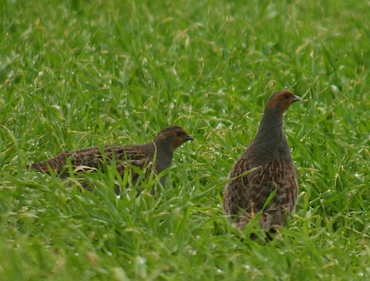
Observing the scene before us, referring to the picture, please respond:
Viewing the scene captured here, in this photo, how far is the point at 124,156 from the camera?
7020 millimetres

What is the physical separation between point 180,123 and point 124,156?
123cm

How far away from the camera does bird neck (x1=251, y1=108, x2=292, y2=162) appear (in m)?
6.71

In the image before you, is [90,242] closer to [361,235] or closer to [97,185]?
[97,185]

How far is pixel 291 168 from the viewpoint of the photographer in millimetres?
6660

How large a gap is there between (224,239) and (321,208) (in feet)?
4.04

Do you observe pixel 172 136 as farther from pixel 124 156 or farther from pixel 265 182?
pixel 265 182

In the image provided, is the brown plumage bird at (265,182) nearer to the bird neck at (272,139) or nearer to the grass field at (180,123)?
the bird neck at (272,139)

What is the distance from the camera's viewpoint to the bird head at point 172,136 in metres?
7.34

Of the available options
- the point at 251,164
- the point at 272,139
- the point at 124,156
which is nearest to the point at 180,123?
the point at 124,156

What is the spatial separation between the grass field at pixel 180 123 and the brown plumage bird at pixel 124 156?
0.44 ft

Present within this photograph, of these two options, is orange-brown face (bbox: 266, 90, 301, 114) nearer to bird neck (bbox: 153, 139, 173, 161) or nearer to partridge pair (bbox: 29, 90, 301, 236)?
partridge pair (bbox: 29, 90, 301, 236)

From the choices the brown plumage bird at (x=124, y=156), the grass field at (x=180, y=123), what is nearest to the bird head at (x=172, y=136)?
the brown plumage bird at (x=124, y=156)

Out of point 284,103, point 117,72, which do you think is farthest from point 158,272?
point 117,72

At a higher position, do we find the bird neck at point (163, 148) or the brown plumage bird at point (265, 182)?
the brown plumage bird at point (265, 182)
